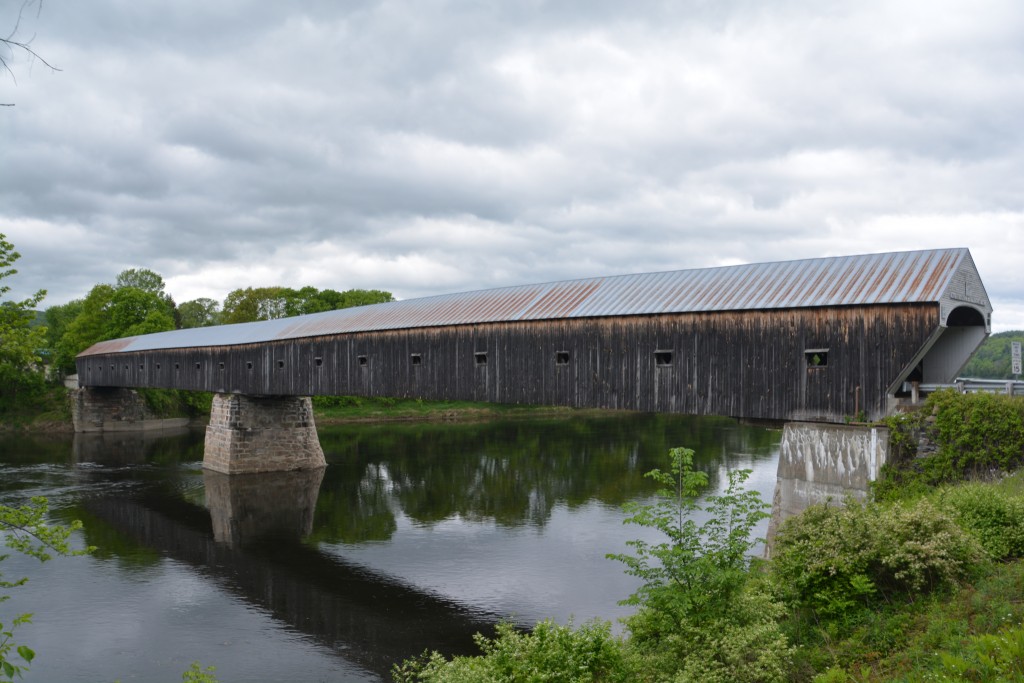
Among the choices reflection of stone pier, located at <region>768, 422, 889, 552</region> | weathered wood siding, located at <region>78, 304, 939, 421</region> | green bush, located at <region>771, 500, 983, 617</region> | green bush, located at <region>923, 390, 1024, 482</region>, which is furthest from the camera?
weathered wood siding, located at <region>78, 304, 939, 421</region>

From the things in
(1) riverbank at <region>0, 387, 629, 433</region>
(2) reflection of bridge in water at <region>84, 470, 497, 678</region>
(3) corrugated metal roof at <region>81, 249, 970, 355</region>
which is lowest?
(2) reflection of bridge in water at <region>84, 470, 497, 678</region>

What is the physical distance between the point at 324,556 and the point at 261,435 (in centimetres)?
1315

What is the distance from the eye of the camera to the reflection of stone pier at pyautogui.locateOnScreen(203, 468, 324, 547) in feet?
69.3

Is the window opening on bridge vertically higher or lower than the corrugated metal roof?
lower

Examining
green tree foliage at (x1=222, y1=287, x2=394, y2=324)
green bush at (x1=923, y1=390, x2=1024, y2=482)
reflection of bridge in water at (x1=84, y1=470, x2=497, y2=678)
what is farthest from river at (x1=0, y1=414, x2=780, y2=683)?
green tree foliage at (x1=222, y1=287, x2=394, y2=324)

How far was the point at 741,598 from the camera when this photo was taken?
757 centimetres

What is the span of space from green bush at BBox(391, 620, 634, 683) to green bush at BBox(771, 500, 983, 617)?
221cm

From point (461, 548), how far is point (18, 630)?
31.4ft

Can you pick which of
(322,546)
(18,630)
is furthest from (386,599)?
(18,630)

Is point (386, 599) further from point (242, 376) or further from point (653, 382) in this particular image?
point (242, 376)

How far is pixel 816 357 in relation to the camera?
13086 millimetres

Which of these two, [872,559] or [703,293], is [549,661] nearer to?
[872,559]

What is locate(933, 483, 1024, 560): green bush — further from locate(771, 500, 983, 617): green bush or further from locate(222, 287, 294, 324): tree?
locate(222, 287, 294, 324): tree

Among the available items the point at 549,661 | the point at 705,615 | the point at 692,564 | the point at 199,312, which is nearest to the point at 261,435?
the point at 549,661
